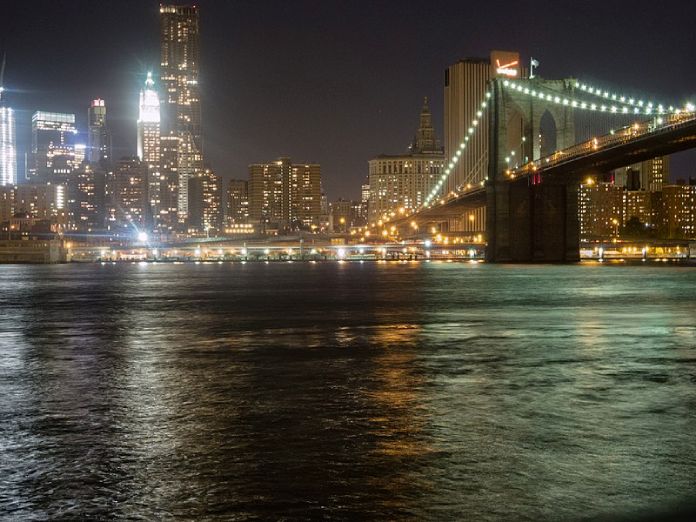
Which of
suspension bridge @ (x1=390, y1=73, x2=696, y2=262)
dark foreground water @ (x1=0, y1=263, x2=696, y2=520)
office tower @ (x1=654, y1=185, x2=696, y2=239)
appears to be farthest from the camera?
office tower @ (x1=654, y1=185, x2=696, y2=239)

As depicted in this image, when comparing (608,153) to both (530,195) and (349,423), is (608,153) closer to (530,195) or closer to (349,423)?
(530,195)

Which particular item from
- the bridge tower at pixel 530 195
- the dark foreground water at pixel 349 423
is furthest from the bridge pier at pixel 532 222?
the dark foreground water at pixel 349 423

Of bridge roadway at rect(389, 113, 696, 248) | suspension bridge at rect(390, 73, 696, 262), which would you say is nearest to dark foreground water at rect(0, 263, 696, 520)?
bridge roadway at rect(389, 113, 696, 248)

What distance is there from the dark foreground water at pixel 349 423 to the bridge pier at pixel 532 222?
6573 centimetres

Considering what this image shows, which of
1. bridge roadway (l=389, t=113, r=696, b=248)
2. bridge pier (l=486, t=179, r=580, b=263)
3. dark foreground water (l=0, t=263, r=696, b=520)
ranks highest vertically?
bridge roadway (l=389, t=113, r=696, b=248)

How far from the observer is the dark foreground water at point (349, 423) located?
6.61 metres

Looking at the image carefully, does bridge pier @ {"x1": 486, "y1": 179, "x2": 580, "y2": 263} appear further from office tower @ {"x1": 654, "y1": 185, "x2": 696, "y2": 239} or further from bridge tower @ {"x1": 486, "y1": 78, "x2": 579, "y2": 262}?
office tower @ {"x1": 654, "y1": 185, "x2": 696, "y2": 239}

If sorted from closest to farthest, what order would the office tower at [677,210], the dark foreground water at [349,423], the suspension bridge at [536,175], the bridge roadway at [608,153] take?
1. the dark foreground water at [349,423]
2. the bridge roadway at [608,153]
3. the suspension bridge at [536,175]
4. the office tower at [677,210]

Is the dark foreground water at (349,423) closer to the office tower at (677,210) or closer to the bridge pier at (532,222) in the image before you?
the bridge pier at (532,222)

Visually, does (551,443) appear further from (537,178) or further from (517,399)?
(537,178)

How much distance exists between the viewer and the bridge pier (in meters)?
84.8

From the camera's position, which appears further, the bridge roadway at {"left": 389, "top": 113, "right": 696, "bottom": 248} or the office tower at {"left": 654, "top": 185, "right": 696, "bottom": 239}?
the office tower at {"left": 654, "top": 185, "right": 696, "bottom": 239}

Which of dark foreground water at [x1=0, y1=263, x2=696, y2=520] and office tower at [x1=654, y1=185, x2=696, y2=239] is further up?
office tower at [x1=654, y1=185, x2=696, y2=239]

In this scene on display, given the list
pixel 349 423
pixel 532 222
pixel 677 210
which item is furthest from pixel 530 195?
pixel 677 210
